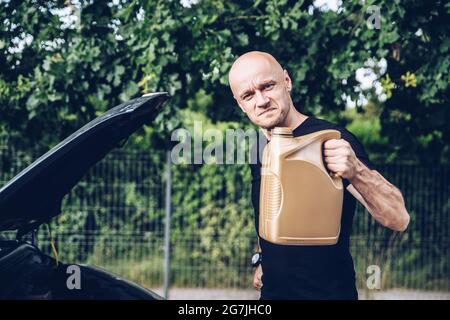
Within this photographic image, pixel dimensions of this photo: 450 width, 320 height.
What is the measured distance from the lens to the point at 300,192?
2.66m

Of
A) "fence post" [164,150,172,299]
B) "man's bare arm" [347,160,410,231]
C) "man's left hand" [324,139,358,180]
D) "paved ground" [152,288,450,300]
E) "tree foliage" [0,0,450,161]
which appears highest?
"tree foliage" [0,0,450,161]

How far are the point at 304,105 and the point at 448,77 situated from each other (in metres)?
1.05

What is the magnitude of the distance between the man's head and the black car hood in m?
0.45

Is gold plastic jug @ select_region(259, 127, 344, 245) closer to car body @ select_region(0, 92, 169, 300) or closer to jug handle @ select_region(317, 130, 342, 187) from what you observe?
jug handle @ select_region(317, 130, 342, 187)

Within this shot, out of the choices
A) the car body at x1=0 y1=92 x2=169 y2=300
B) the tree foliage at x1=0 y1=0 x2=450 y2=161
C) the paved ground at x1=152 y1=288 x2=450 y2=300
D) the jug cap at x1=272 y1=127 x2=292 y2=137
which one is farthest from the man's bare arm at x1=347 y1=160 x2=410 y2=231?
the paved ground at x1=152 y1=288 x2=450 y2=300

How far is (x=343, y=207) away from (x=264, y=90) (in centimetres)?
62

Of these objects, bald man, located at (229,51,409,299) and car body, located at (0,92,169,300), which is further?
bald man, located at (229,51,409,299)

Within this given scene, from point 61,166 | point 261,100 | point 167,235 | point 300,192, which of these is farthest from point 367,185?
point 167,235

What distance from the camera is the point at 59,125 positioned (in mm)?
5402

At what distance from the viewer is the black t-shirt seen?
278 cm
